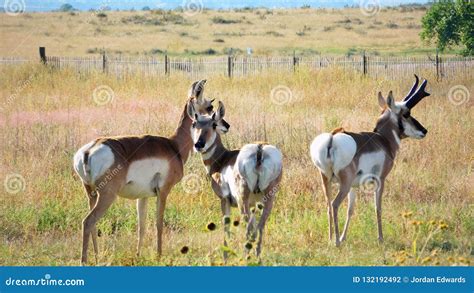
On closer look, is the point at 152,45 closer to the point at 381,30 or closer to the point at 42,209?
the point at 381,30

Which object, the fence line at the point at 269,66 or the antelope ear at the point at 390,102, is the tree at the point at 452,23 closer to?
the fence line at the point at 269,66

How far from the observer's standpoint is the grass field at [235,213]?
10.4 m

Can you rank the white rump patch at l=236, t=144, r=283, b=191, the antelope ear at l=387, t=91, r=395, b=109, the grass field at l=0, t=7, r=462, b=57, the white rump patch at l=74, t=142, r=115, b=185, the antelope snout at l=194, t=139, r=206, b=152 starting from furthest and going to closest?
the grass field at l=0, t=7, r=462, b=57 → the antelope ear at l=387, t=91, r=395, b=109 → the antelope snout at l=194, t=139, r=206, b=152 → the white rump patch at l=236, t=144, r=283, b=191 → the white rump patch at l=74, t=142, r=115, b=185

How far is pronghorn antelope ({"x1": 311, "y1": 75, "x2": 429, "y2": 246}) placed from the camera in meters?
10.4

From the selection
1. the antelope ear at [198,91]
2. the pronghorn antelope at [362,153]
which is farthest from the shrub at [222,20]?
the antelope ear at [198,91]

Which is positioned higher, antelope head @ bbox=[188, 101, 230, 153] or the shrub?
the shrub

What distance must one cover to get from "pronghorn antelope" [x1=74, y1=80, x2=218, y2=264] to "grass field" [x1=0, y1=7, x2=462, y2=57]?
4230 cm

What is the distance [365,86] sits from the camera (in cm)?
2609

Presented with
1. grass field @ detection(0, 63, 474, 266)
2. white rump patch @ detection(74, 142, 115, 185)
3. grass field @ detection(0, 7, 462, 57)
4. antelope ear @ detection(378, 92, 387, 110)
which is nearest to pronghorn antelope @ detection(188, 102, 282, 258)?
grass field @ detection(0, 63, 474, 266)

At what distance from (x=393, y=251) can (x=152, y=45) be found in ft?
176

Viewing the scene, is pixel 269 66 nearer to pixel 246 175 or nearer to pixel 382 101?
pixel 382 101

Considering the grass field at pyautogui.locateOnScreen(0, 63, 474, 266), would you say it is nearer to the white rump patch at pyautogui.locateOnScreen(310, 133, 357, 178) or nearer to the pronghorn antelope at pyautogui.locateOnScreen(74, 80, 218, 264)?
the pronghorn antelope at pyautogui.locateOnScreen(74, 80, 218, 264)

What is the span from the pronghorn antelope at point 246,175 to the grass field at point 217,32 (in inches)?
1678

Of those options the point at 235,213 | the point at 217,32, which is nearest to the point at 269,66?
the point at 235,213
